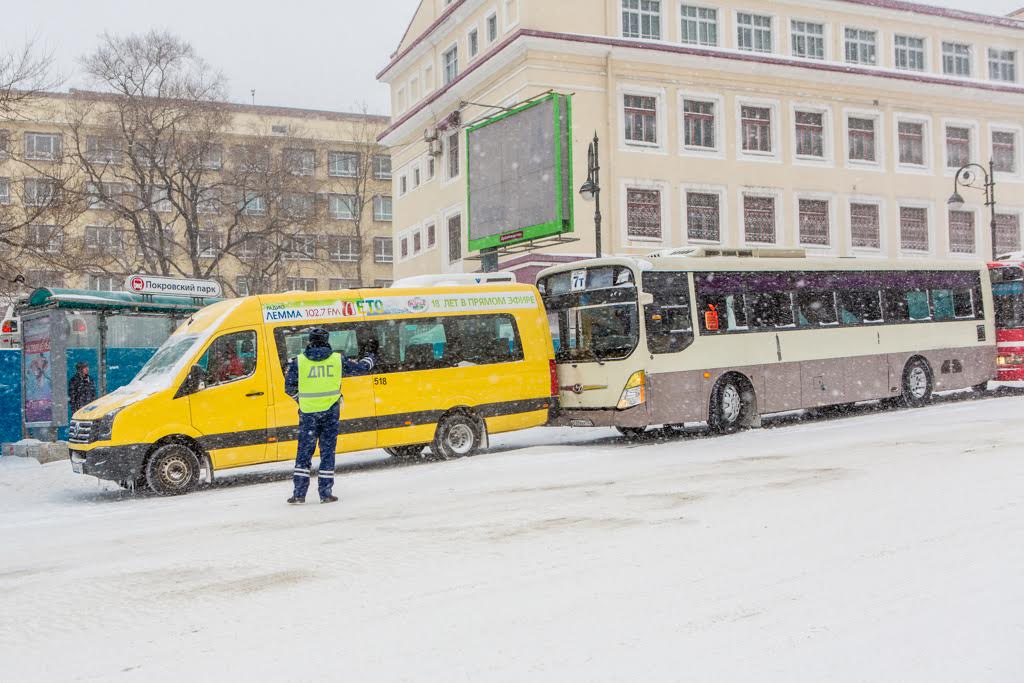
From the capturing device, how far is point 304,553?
7.62 meters

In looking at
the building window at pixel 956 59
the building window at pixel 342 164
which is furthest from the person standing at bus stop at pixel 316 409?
the building window at pixel 342 164

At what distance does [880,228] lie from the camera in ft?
129

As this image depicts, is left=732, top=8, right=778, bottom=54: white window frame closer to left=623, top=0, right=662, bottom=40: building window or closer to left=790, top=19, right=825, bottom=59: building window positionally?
left=790, top=19, right=825, bottom=59: building window

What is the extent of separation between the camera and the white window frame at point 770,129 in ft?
120

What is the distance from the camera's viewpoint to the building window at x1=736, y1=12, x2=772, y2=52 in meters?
37.5

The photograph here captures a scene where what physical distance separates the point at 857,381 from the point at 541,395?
6.85 meters

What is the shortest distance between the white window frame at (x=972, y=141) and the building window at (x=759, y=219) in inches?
354

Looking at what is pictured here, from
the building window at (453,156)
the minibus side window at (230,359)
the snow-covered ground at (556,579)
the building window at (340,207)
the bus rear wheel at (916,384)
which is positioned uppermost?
the building window at (340,207)

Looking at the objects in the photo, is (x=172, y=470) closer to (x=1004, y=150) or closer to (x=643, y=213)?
(x=643, y=213)

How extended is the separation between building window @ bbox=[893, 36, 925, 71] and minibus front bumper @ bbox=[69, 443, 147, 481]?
121ft

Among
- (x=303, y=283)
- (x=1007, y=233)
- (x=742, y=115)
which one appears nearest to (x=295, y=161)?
(x=303, y=283)

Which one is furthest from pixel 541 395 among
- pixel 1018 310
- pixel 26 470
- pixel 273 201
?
pixel 273 201

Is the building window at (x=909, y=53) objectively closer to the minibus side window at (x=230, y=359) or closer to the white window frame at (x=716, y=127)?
the white window frame at (x=716, y=127)

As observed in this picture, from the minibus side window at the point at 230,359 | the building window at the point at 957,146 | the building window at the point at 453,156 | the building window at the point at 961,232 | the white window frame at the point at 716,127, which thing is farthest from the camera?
the building window at the point at 957,146
